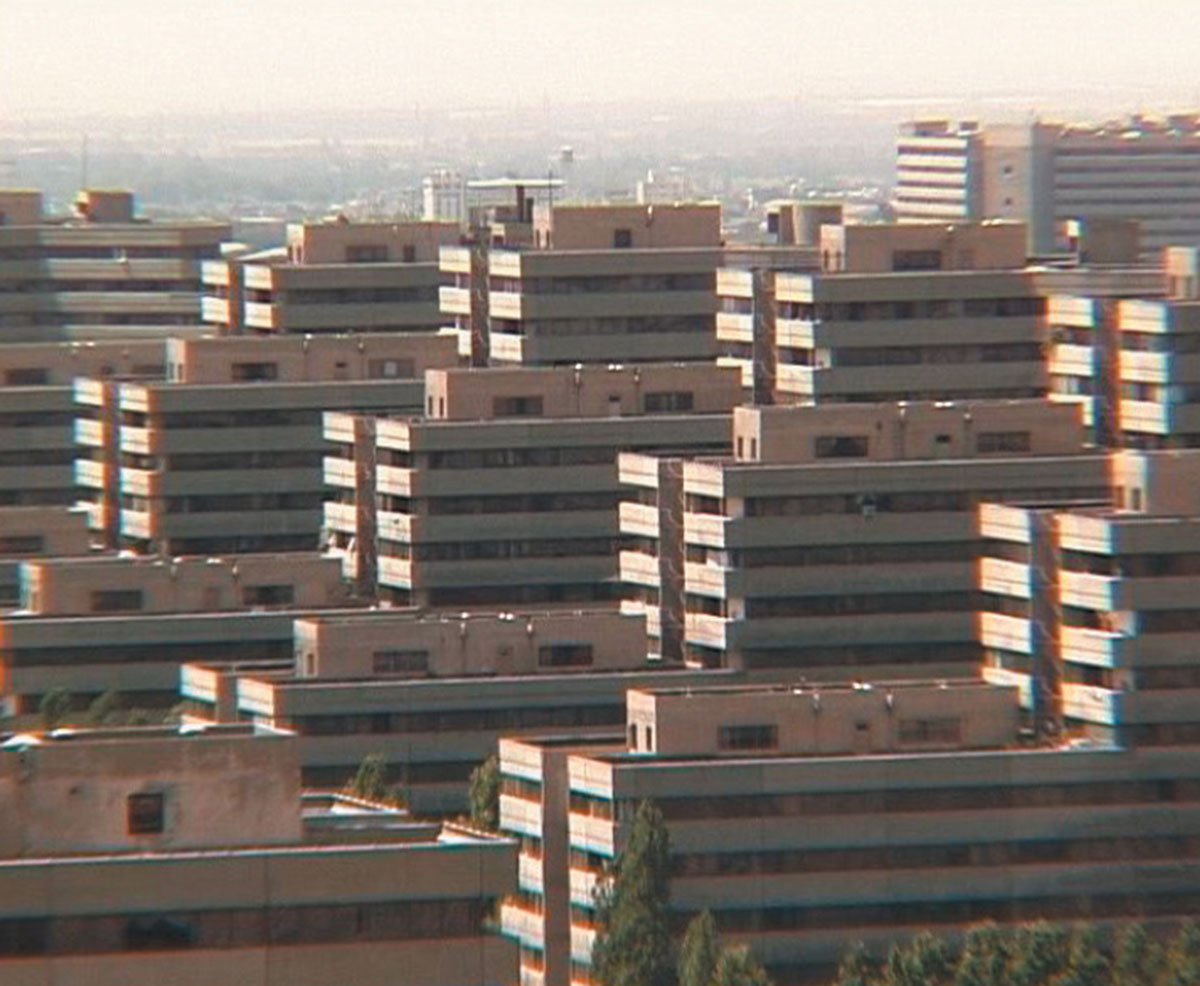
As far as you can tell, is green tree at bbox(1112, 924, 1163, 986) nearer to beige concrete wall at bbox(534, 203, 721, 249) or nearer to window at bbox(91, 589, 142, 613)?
window at bbox(91, 589, 142, 613)

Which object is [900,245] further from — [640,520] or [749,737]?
[749,737]

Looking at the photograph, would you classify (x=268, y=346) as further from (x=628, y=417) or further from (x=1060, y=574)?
(x=1060, y=574)

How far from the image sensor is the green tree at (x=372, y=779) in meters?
119

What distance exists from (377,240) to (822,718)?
64.5 m

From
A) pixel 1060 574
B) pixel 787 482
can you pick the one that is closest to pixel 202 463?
pixel 787 482

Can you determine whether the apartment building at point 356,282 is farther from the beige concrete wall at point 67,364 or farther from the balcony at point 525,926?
the balcony at point 525,926

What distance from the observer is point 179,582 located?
14362 cm

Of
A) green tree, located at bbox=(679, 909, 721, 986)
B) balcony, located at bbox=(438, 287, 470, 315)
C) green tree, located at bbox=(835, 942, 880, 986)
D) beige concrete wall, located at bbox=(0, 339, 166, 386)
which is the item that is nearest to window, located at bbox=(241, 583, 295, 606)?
balcony, located at bbox=(438, 287, 470, 315)

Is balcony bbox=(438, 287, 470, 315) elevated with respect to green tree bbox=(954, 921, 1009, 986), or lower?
elevated

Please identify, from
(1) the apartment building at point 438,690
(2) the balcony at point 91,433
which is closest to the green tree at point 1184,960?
(1) the apartment building at point 438,690

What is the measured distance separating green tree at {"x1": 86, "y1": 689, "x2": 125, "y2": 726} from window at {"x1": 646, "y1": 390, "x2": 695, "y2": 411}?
15.6m

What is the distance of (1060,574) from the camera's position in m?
120

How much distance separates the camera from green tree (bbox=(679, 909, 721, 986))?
10619 cm

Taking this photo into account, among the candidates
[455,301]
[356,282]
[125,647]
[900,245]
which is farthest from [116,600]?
[356,282]
